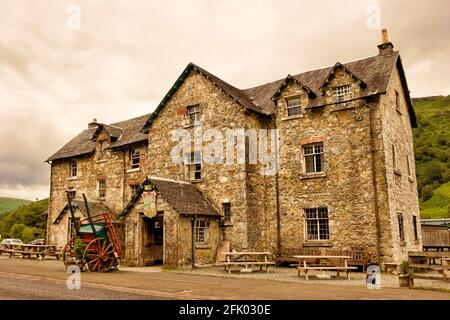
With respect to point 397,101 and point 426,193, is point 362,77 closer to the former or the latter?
point 397,101

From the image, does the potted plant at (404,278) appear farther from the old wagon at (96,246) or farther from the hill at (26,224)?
the hill at (26,224)

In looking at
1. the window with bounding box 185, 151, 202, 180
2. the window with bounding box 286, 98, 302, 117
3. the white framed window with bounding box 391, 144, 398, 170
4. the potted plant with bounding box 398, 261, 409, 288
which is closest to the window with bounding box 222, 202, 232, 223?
the window with bounding box 185, 151, 202, 180

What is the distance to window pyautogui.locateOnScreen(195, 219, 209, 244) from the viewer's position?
21000 millimetres

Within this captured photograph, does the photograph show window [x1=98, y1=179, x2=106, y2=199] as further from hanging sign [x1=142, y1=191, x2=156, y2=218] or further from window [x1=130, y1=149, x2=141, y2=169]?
hanging sign [x1=142, y1=191, x2=156, y2=218]

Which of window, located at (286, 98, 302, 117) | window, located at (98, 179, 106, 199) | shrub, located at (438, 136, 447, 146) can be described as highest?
shrub, located at (438, 136, 447, 146)

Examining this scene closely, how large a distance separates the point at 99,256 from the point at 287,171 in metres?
A: 10.5

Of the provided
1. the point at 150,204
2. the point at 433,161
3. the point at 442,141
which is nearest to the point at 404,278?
the point at 150,204

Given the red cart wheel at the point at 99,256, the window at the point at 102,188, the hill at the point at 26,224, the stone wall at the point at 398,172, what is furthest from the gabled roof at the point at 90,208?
the hill at the point at 26,224

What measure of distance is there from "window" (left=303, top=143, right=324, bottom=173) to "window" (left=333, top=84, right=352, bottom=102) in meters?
2.53

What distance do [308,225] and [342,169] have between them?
11.3 ft

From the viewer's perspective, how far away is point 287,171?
2217 centimetres

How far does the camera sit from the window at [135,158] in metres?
28.0

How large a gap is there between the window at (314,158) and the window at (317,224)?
2144 mm
